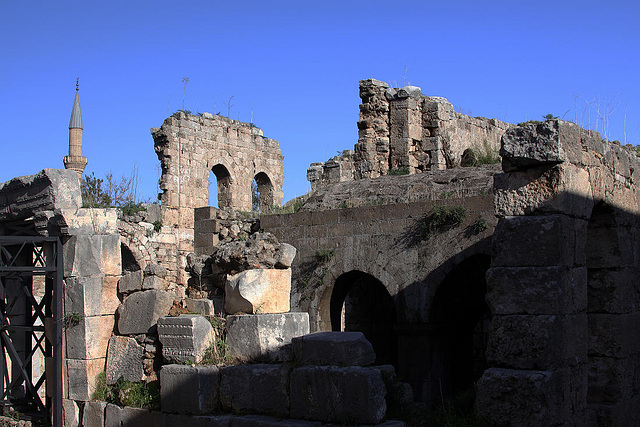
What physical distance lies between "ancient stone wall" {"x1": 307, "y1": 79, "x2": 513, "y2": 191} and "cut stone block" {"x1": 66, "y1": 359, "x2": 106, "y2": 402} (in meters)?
7.79

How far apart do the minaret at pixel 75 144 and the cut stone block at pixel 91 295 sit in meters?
16.6

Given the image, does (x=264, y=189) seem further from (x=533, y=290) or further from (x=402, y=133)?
(x=533, y=290)

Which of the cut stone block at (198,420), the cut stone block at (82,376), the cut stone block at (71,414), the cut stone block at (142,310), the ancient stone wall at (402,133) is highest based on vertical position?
the ancient stone wall at (402,133)

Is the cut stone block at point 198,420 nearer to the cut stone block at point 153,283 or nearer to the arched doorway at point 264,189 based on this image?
the cut stone block at point 153,283

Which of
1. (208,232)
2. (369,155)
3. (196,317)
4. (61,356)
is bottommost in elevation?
(61,356)

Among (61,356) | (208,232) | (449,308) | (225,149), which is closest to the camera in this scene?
(61,356)

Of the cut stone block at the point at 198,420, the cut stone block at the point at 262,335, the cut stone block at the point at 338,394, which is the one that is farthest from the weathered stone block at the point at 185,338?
the cut stone block at the point at 338,394

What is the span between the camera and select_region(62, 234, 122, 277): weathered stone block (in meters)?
8.40

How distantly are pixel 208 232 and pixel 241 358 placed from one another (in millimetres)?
6867

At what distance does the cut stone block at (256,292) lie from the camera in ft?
23.8

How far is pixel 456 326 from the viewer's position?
11.9m

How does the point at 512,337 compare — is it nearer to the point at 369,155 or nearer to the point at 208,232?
the point at 208,232

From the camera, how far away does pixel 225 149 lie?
21250 mm

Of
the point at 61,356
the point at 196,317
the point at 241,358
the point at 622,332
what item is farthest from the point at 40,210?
the point at 622,332
